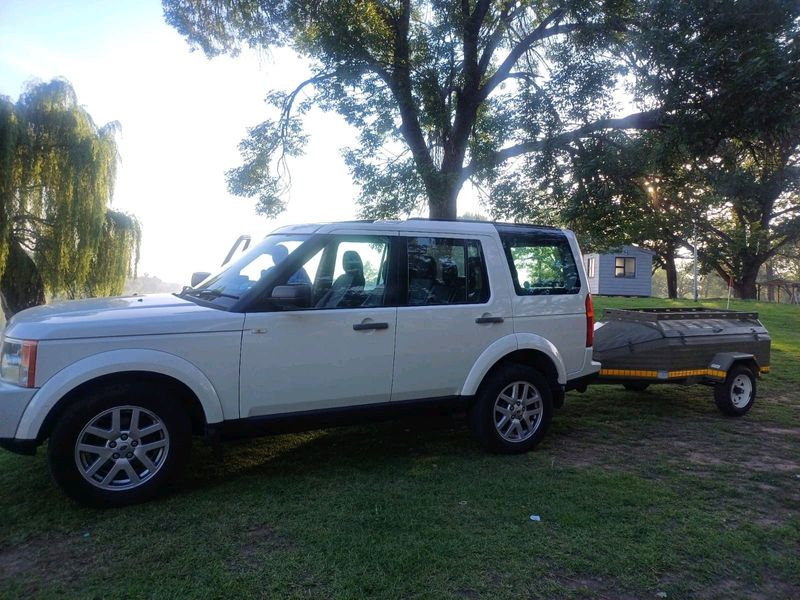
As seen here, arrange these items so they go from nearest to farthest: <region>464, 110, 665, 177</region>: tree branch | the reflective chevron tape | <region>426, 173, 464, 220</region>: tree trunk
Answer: the reflective chevron tape, <region>464, 110, 665, 177</region>: tree branch, <region>426, 173, 464, 220</region>: tree trunk

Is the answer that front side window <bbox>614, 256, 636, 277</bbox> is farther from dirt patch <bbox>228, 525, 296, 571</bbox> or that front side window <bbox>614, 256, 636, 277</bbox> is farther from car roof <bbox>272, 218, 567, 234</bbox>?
dirt patch <bbox>228, 525, 296, 571</bbox>

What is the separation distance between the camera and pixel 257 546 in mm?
3564

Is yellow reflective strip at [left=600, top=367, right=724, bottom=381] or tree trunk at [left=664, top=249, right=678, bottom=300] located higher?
tree trunk at [left=664, top=249, right=678, bottom=300]

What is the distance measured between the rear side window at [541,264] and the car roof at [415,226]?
0.32 ft

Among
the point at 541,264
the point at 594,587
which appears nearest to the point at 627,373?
the point at 541,264

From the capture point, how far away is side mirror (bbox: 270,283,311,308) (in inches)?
172

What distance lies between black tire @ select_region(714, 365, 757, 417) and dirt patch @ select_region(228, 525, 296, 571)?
18.2ft

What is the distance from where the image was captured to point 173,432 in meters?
4.16

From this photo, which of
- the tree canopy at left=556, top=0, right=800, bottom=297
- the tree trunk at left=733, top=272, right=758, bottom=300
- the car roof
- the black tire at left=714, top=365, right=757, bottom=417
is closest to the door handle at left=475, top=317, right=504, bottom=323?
the car roof

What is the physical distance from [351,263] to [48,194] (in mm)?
13359

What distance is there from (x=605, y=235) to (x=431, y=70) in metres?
5.04

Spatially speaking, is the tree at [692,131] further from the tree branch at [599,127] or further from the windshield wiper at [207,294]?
the windshield wiper at [207,294]

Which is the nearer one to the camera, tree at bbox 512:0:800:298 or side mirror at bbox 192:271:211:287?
side mirror at bbox 192:271:211:287

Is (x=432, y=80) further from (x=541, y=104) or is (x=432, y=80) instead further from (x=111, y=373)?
(x=111, y=373)
